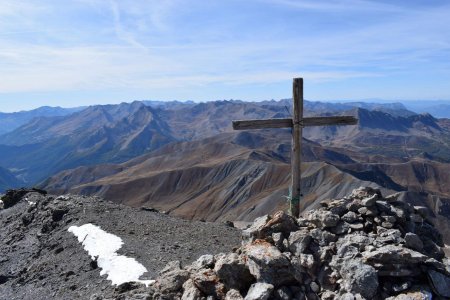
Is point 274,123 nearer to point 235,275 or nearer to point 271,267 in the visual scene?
point 271,267

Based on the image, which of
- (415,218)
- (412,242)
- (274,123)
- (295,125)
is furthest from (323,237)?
(274,123)

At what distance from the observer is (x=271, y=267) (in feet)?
32.4

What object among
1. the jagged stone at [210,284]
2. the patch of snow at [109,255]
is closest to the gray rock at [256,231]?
the jagged stone at [210,284]

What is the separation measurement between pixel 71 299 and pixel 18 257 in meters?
8.92

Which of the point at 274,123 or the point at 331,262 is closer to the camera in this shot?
the point at 331,262

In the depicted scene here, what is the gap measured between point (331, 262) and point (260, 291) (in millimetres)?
1829

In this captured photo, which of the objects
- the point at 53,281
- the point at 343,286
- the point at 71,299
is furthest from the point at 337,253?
the point at 53,281

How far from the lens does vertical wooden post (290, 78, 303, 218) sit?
12484 mm

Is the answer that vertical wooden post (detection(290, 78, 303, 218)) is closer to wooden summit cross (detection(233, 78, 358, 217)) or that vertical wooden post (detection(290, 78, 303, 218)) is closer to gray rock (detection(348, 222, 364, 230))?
wooden summit cross (detection(233, 78, 358, 217))

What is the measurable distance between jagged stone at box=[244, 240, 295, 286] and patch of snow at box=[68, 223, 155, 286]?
14.3ft

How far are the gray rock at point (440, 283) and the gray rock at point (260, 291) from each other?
11.3ft

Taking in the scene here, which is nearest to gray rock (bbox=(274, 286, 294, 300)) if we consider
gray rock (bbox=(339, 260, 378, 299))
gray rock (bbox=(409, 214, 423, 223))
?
gray rock (bbox=(339, 260, 378, 299))

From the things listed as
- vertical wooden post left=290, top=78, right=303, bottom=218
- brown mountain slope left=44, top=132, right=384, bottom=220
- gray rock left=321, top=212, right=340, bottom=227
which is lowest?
brown mountain slope left=44, top=132, right=384, bottom=220

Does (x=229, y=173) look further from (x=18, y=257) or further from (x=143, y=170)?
(x=18, y=257)
